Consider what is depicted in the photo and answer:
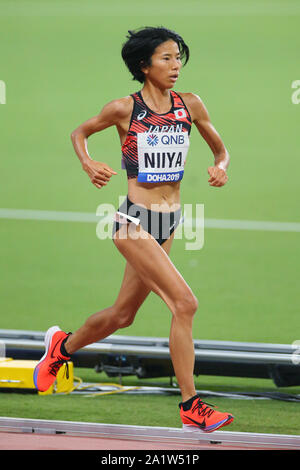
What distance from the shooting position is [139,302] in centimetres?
585

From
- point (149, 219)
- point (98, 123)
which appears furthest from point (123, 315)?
point (98, 123)

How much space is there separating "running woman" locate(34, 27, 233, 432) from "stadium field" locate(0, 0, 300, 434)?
1.21 meters

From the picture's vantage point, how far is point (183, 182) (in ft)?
42.6

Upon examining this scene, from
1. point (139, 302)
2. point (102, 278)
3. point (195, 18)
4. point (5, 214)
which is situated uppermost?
point (195, 18)

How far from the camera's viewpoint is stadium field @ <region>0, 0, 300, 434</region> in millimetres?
8922

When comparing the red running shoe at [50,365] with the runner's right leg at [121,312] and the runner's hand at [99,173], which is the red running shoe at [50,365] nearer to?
the runner's right leg at [121,312]

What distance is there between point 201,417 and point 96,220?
6.84 m

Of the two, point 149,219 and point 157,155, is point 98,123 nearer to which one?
point 157,155

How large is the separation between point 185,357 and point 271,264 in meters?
5.22

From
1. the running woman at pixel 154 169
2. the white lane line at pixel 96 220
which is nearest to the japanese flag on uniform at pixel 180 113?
the running woman at pixel 154 169

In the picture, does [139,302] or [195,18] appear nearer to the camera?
[139,302]

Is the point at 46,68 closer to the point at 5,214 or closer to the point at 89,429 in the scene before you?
the point at 5,214

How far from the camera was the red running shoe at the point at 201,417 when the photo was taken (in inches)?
210
